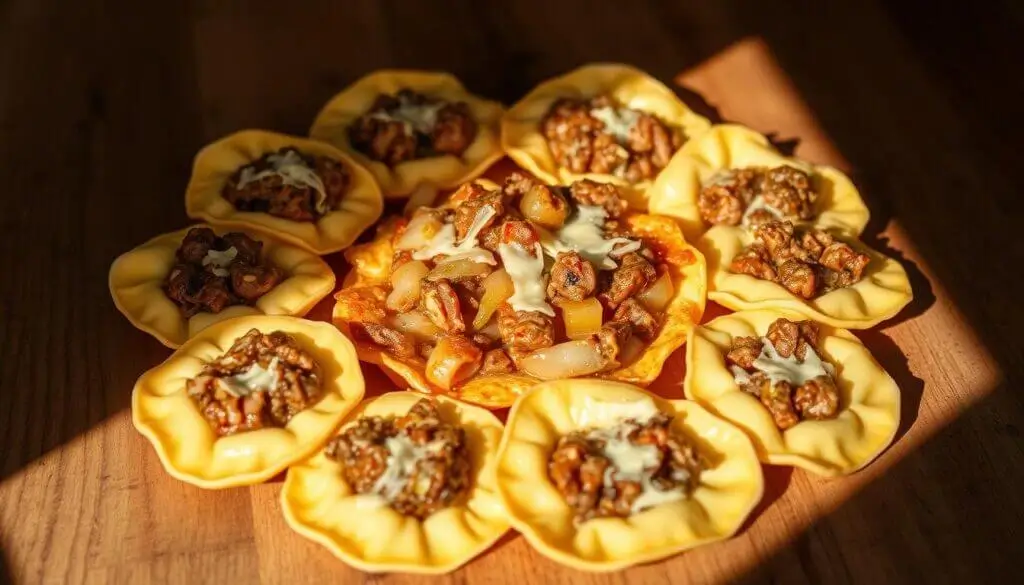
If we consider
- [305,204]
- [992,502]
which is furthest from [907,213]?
[305,204]

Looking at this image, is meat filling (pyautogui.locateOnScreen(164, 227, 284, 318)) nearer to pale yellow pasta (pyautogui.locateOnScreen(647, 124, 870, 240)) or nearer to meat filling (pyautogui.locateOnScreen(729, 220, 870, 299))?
pale yellow pasta (pyautogui.locateOnScreen(647, 124, 870, 240))

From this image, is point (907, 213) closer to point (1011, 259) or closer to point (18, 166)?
point (1011, 259)

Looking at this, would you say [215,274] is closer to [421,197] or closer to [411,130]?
[421,197]

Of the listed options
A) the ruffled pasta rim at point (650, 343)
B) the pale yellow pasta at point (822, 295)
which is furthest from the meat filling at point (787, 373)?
the ruffled pasta rim at point (650, 343)

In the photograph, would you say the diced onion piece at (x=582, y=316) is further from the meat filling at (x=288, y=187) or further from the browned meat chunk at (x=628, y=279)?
the meat filling at (x=288, y=187)

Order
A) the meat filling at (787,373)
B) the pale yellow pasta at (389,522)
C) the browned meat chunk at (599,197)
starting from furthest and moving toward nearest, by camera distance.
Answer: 1. the browned meat chunk at (599,197)
2. the meat filling at (787,373)
3. the pale yellow pasta at (389,522)

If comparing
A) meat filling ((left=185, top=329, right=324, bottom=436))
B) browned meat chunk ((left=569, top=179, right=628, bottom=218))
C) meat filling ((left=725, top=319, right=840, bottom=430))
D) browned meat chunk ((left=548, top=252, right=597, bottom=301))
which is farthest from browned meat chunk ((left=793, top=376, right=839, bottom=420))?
meat filling ((left=185, top=329, right=324, bottom=436))

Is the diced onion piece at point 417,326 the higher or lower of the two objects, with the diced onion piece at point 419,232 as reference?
lower

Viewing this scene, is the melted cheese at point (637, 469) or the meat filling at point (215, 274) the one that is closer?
the melted cheese at point (637, 469)
